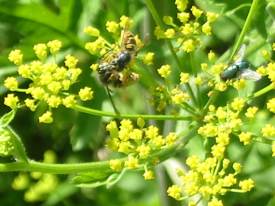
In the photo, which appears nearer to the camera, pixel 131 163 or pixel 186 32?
pixel 131 163

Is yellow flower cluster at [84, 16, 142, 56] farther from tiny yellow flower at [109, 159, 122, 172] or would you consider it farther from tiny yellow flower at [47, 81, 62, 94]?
tiny yellow flower at [109, 159, 122, 172]

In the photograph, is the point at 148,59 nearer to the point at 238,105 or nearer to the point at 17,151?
the point at 238,105

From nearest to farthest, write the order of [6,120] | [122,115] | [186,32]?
[6,120], [122,115], [186,32]

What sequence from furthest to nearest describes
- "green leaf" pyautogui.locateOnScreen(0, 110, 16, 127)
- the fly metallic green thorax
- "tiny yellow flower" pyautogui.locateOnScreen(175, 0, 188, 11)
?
1. "tiny yellow flower" pyautogui.locateOnScreen(175, 0, 188, 11)
2. the fly metallic green thorax
3. "green leaf" pyautogui.locateOnScreen(0, 110, 16, 127)

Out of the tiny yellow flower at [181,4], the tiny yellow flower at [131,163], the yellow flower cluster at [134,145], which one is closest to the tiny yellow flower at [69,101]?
the yellow flower cluster at [134,145]

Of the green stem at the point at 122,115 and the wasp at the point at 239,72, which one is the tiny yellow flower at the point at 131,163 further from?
the wasp at the point at 239,72

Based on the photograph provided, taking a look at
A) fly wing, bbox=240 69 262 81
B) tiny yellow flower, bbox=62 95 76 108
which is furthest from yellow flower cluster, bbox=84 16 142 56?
fly wing, bbox=240 69 262 81

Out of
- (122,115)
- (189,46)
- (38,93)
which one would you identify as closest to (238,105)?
(189,46)
